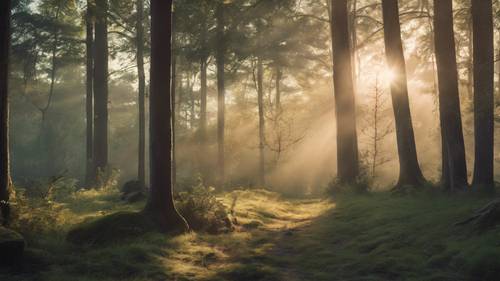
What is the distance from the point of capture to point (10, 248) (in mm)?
7371

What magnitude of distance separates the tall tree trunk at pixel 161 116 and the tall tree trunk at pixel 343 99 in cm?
1157

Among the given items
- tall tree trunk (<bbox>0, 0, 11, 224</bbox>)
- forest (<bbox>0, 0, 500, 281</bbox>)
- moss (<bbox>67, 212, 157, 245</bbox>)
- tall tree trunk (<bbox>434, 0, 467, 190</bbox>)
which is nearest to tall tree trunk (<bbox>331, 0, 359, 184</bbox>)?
forest (<bbox>0, 0, 500, 281</bbox>)

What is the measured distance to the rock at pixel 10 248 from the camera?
7.29m

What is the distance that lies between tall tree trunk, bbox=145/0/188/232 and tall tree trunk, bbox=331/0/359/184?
456 inches

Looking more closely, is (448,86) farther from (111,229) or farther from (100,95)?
(100,95)

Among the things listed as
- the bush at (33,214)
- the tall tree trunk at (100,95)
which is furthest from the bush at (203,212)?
the tall tree trunk at (100,95)

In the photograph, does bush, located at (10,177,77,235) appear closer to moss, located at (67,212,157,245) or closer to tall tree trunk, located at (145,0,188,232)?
moss, located at (67,212,157,245)

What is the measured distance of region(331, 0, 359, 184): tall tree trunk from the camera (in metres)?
21.1

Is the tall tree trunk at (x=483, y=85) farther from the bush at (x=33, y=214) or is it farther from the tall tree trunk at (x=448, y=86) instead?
the bush at (x=33, y=214)

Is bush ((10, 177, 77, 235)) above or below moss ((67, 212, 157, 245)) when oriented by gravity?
above

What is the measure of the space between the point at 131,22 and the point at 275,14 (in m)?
8.20

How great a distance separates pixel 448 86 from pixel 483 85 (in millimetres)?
1157

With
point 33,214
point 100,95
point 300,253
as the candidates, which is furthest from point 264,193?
point 33,214

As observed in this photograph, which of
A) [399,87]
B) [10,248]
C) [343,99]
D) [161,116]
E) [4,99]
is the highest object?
[343,99]
